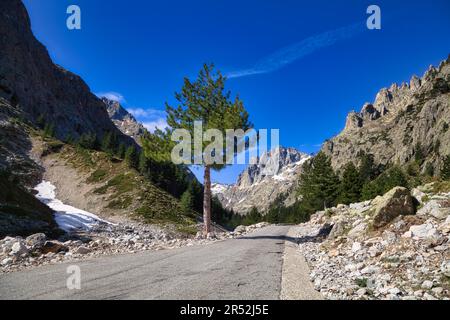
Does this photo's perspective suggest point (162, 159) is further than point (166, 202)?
No

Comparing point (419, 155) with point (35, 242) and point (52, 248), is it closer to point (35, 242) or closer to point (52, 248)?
point (52, 248)

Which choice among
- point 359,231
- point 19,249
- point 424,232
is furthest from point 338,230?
point 19,249

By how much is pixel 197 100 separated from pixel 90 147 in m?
90.8

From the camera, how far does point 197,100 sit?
26.4 metres

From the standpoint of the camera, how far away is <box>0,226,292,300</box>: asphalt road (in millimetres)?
6605

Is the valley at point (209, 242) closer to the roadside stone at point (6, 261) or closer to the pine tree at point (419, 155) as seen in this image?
the roadside stone at point (6, 261)

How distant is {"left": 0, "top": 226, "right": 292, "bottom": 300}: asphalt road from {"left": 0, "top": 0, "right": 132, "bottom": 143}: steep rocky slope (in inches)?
5328

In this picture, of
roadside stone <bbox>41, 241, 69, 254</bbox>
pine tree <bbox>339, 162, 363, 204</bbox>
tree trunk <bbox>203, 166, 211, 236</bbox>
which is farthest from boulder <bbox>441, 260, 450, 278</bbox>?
pine tree <bbox>339, 162, 363, 204</bbox>

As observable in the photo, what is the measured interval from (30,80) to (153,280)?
17826 cm

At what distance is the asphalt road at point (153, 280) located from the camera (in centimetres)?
661

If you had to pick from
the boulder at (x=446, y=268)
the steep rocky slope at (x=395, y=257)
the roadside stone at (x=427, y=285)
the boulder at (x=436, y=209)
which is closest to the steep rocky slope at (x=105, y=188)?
the steep rocky slope at (x=395, y=257)

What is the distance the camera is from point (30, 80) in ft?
503
